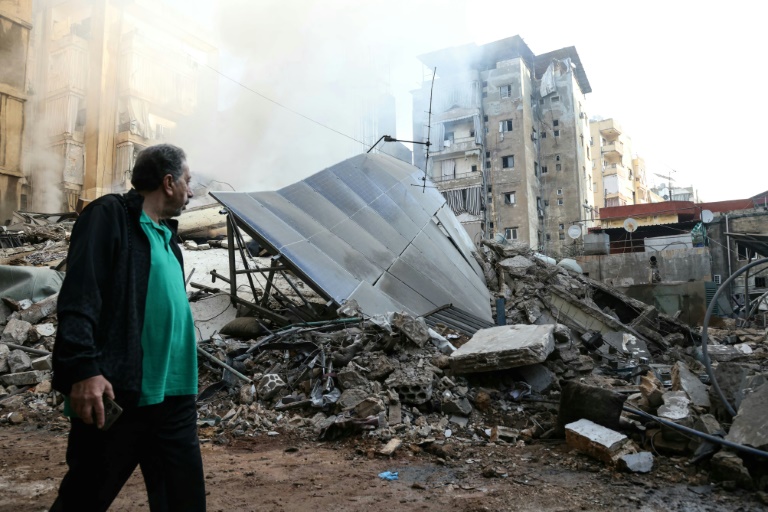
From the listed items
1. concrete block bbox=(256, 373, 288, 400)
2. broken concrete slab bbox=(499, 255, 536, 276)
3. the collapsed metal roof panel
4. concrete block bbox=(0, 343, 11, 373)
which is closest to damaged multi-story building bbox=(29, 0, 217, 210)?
the collapsed metal roof panel

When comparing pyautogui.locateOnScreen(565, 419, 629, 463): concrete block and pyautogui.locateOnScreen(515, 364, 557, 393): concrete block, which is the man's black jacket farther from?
pyautogui.locateOnScreen(515, 364, 557, 393): concrete block

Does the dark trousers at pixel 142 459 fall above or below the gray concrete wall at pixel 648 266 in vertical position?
below

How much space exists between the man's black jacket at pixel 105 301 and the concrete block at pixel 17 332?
6325 millimetres

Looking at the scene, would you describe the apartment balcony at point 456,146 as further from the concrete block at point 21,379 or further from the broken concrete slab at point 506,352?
the concrete block at point 21,379

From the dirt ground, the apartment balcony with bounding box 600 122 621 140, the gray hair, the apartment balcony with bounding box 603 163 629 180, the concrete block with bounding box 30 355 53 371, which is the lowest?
the dirt ground

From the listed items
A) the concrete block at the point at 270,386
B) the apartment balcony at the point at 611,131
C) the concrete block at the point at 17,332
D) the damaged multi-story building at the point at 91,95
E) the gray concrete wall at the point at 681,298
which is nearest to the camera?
the concrete block at the point at 270,386

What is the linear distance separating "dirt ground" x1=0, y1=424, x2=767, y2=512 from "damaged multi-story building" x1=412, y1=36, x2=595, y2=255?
31.8 meters

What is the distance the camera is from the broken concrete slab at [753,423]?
2.63 m

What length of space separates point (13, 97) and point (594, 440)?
2598cm

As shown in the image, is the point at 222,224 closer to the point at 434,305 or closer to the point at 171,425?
the point at 434,305

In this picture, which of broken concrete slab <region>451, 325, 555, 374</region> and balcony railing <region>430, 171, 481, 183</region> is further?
balcony railing <region>430, 171, 481, 183</region>

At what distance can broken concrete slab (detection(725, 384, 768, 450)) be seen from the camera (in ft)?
8.62

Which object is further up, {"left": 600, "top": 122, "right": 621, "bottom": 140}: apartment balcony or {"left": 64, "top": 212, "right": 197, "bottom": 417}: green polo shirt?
{"left": 600, "top": 122, "right": 621, "bottom": 140}: apartment balcony

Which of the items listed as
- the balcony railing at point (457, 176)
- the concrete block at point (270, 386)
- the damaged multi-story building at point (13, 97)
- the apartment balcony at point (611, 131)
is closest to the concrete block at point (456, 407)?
the concrete block at point (270, 386)
